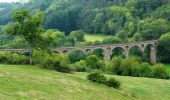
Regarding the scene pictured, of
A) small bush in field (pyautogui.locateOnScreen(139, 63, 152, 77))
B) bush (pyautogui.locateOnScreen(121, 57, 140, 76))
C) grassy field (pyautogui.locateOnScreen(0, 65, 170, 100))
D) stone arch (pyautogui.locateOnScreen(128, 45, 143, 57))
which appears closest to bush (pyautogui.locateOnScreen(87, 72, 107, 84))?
grassy field (pyautogui.locateOnScreen(0, 65, 170, 100))

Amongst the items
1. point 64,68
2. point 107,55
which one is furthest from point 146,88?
point 107,55

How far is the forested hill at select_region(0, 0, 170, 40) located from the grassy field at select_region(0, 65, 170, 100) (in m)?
80.5

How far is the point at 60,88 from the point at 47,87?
133 cm

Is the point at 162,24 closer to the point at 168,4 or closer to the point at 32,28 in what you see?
the point at 168,4

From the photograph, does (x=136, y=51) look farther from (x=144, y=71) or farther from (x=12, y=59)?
(x=12, y=59)

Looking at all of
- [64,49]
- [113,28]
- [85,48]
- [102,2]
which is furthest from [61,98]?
[102,2]

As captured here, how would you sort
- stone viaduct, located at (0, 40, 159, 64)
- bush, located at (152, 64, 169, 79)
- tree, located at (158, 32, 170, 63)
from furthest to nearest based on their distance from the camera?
tree, located at (158, 32, 170, 63) → stone viaduct, located at (0, 40, 159, 64) → bush, located at (152, 64, 169, 79)

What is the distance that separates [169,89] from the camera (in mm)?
51188

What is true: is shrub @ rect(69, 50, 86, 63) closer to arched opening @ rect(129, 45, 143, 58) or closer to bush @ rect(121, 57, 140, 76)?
arched opening @ rect(129, 45, 143, 58)

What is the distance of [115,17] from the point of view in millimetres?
161000

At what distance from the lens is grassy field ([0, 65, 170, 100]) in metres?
34.8

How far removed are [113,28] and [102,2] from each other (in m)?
34.1

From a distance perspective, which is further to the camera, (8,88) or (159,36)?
(159,36)

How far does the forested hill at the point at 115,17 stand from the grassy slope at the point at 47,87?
8534cm
